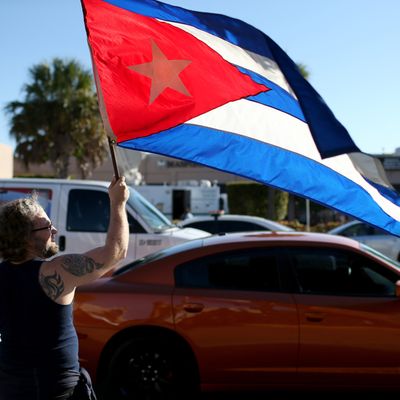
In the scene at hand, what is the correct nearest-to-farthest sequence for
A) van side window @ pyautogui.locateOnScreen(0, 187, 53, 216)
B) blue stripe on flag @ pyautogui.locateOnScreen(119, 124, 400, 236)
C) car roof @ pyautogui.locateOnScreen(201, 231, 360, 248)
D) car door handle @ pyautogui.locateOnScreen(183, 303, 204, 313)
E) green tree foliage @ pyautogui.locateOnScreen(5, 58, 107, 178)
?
blue stripe on flag @ pyautogui.locateOnScreen(119, 124, 400, 236) → car door handle @ pyautogui.locateOnScreen(183, 303, 204, 313) → car roof @ pyautogui.locateOnScreen(201, 231, 360, 248) → van side window @ pyautogui.locateOnScreen(0, 187, 53, 216) → green tree foliage @ pyautogui.locateOnScreen(5, 58, 107, 178)

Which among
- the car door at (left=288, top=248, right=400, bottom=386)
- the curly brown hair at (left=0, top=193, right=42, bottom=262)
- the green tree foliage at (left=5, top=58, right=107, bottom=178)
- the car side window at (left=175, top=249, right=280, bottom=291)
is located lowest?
the car door at (left=288, top=248, right=400, bottom=386)

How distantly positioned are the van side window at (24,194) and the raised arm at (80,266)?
572cm

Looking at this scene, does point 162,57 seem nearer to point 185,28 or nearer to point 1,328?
point 185,28

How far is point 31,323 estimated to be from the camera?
2553 mm

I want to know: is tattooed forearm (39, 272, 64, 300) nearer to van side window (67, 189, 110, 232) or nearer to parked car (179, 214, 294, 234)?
van side window (67, 189, 110, 232)

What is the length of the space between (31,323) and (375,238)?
39.8 feet

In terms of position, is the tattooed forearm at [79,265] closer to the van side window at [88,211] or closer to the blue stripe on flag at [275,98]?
the blue stripe on flag at [275,98]

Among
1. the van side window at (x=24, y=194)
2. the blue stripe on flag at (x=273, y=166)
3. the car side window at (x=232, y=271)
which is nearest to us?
the blue stripe on flag at (x=273, y=166)

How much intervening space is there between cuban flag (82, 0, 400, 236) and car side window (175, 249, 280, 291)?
5.54ft

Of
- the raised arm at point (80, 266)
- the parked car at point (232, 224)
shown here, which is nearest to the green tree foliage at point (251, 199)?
the parked car at point (232, 224)

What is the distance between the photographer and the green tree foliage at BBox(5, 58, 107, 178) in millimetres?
Answer: 28812

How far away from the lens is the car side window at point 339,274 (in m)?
5.14

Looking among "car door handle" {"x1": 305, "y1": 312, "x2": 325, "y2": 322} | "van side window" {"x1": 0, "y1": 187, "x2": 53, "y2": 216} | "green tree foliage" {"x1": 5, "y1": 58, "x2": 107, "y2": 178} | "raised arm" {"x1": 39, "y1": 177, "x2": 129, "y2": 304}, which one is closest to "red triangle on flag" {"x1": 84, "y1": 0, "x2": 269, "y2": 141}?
"raised arm" {"x1": 39, "y1": 177, "x2": 129, "y2": 304}

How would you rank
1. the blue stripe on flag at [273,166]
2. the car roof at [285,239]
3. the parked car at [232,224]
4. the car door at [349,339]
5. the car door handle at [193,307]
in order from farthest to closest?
the parked car at [232,224], the car roof at [285,239], the car door handle at [193,307], the car door at [349,339], the blue stripe on flag at [273,166]
